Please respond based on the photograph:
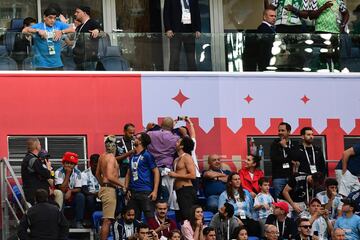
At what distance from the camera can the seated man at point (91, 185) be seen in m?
32.8

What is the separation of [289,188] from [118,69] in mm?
4025

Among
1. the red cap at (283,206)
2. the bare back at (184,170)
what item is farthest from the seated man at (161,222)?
the red cap at (283,206)

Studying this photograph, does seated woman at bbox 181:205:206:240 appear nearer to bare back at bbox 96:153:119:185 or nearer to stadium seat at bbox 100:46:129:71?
bare back at bbox 96:153:119:185

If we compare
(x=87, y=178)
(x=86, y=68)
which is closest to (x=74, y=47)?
(x=86, y=68)

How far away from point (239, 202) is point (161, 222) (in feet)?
5.15

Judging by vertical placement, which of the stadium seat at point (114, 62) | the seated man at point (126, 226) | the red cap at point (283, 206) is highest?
the stadium seat at point (114, 62)

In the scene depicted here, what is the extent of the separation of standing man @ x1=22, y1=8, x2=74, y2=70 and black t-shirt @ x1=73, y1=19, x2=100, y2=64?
282 mm

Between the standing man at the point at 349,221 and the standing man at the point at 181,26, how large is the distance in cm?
476

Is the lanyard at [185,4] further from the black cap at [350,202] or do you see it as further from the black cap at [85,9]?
the black cap at [350,202]

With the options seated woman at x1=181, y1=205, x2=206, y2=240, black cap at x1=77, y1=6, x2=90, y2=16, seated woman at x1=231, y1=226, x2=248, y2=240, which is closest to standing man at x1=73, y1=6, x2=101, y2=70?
black cap at x1=77, y1=6, x2=90, y2=16

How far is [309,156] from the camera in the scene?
34.2 meters

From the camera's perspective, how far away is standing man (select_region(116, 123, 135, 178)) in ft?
109

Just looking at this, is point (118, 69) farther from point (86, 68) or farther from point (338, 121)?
point (338, 121)

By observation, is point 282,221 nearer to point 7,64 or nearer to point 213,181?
point 213,181
